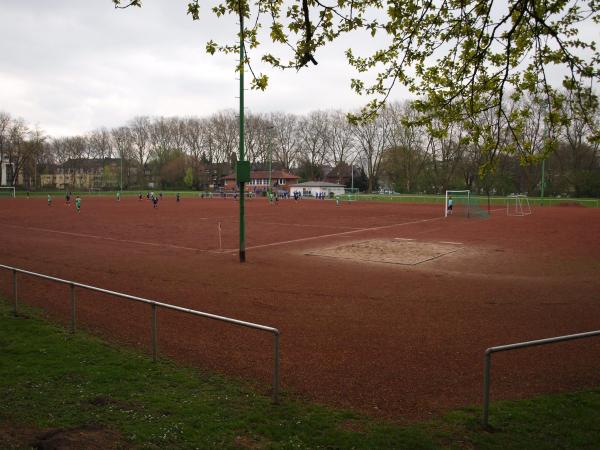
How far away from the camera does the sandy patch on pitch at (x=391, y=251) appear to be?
18.7 m

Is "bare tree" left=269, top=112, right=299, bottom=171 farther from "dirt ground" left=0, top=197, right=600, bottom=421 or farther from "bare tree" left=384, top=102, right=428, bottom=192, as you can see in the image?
"dirt ground" left=0, top=197, right=600, bottom=421

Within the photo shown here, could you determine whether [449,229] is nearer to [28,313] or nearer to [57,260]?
[57,260]

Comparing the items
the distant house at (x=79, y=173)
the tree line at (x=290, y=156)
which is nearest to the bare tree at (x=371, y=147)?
the tree line at (x=290, y=156)

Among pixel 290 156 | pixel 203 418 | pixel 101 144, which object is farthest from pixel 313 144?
pixel 203 418

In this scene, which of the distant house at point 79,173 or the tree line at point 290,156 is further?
the distant house at point 79,173

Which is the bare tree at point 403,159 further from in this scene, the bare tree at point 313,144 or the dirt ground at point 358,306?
the dirt ground at point 358,306

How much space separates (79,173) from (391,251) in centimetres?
14308

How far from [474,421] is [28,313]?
30.2 ft

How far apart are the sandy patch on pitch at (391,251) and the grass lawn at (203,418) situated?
481 inches

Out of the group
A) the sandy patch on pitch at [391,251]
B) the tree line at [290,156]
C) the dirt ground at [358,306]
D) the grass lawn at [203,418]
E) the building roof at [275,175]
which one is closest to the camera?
the grass lawn at [203,418]

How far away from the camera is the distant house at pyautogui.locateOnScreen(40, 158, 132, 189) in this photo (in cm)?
13562

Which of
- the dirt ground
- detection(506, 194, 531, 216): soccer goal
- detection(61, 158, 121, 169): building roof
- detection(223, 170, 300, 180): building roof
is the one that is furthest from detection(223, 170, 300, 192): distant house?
the dirt ground

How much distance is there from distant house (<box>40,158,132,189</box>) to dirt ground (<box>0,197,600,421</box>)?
122386mm

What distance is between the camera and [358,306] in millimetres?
11344
